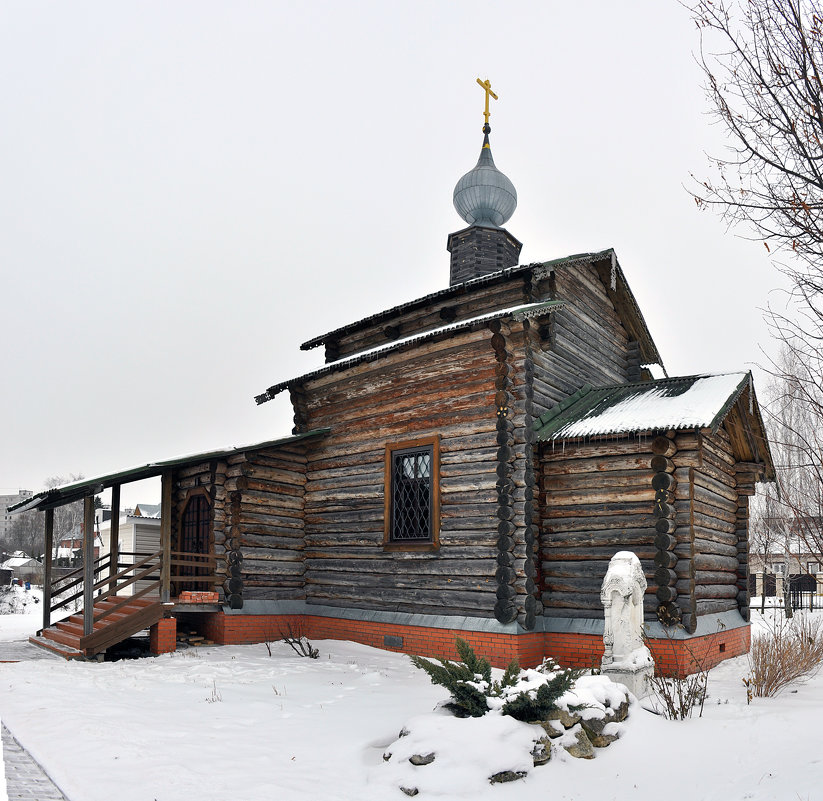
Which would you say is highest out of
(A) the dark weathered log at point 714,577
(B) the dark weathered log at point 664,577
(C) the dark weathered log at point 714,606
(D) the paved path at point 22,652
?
(B) the dark weathered log at point 664,577

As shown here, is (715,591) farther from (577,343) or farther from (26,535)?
(26,535)

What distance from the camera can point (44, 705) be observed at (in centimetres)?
845

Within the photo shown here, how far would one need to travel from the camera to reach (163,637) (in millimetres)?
12703

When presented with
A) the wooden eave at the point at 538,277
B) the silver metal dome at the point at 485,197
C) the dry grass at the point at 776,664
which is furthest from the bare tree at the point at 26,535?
→ the dry grass at the point at 776,664

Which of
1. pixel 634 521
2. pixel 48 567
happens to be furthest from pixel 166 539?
pixel 634 521

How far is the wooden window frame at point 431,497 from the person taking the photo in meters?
12.5

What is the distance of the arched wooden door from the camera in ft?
49.3

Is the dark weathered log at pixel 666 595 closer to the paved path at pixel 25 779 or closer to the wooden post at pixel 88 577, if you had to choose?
the paved path at pixel 25 779

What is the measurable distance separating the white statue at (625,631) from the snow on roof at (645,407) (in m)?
2.55

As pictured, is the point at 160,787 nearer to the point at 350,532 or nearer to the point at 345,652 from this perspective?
the point at 345,652

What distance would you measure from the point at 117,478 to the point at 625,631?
342 inches

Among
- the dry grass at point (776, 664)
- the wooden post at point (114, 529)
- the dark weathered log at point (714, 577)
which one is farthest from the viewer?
the wooden post at point (114, 529)

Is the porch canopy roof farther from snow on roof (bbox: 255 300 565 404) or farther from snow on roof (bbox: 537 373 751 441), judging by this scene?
snow on roof (bbox: 537 373 751 441)

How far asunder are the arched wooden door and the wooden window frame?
12.7 feet
